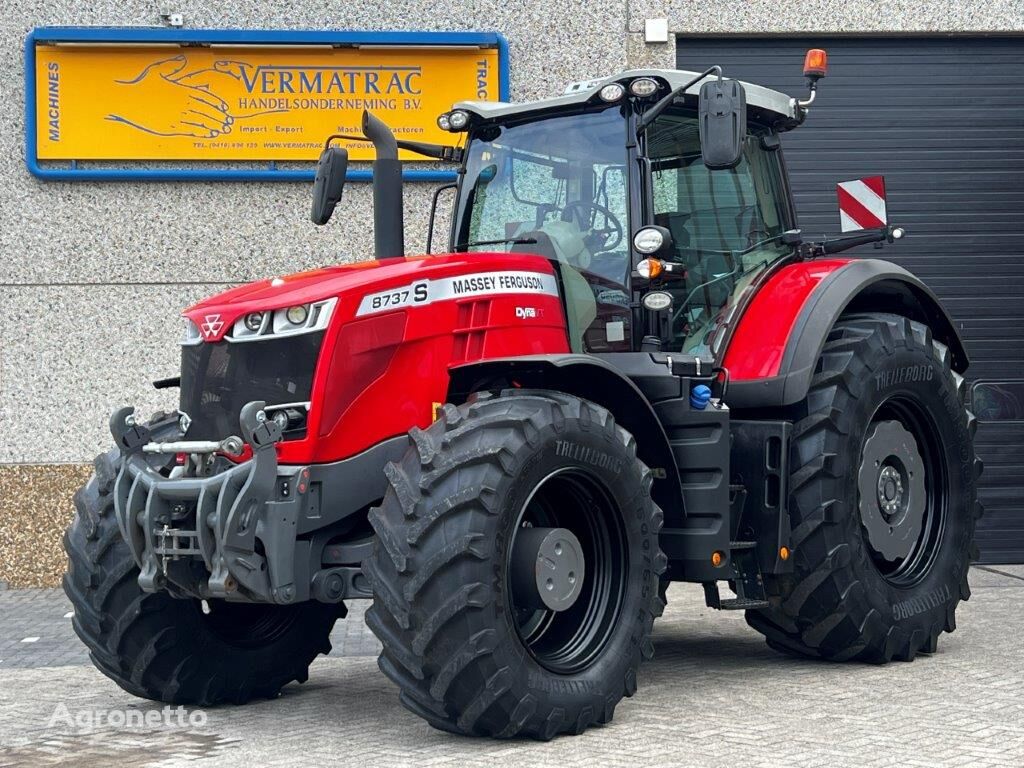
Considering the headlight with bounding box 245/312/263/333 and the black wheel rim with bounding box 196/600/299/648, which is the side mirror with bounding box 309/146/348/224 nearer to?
the headlight with bounding box 245/312/263/333

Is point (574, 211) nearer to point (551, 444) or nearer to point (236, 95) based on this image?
point (551, 444)

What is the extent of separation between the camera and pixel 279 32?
11656mm

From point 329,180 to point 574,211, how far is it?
1221 mm

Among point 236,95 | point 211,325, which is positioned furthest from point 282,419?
point 236,95

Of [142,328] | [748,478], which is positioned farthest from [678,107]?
[142,328]

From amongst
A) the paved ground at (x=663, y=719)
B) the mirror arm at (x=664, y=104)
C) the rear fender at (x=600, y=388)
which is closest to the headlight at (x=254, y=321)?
the rear fender at (x=600, y=388)

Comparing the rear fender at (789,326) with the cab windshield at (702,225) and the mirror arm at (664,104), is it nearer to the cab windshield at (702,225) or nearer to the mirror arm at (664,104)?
the cab windshield at (702,225)

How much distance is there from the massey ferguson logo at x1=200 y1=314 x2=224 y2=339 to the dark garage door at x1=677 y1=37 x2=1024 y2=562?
6710 mm

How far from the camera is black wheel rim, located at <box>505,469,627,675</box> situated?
620cm

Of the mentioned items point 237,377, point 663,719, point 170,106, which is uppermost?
point 170,106

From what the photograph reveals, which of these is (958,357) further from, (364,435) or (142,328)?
(142,328)

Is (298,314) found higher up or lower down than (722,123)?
lower down

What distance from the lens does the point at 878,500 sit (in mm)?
7516

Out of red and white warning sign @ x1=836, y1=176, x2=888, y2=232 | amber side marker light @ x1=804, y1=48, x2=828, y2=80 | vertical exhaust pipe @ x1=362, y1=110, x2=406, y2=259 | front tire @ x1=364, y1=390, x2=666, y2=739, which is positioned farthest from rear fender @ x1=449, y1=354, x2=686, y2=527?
red and white warning sign @ x1=836, y1=176, x2=888, y2=232
